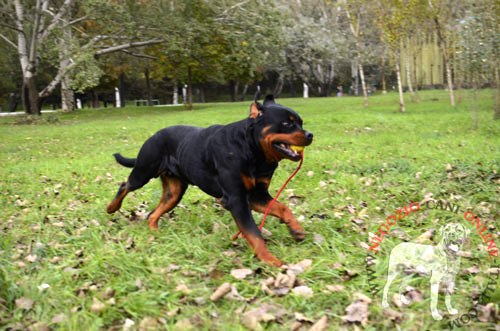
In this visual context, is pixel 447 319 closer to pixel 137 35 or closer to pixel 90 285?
pixel 90 285

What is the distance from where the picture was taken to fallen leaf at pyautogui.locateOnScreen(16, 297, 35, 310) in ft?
12.2

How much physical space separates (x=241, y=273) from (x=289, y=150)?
3.86 ft

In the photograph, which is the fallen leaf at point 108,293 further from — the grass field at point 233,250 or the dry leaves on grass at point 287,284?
the dry leaves on grass at point 287,284

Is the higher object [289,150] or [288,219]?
[289,150]

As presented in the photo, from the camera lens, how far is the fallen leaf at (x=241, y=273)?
4.16m

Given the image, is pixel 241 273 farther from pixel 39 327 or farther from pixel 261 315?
pixel 39 327

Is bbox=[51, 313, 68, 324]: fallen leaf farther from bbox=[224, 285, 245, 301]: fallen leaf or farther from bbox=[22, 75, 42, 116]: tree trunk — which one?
bbox=[22, 75, 42, 116]: tree trunk

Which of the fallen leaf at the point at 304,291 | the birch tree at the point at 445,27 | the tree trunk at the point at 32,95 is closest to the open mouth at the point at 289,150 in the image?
the fallen leaf at the point at 304,291

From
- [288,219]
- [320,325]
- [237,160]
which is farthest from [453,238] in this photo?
[237,160]

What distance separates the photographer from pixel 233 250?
4895 millimetres

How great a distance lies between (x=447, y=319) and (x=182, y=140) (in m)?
3.31

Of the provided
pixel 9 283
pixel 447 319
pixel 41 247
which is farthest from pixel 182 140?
pixel 447 319

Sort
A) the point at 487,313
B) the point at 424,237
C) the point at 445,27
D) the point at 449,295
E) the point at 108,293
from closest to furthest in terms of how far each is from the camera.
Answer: the point at 487,313
the point at 449,295
the point at 108,293
the point at 424,237
the point at 445,27

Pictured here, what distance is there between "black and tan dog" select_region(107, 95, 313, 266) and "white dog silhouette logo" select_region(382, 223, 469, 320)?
104 cm
